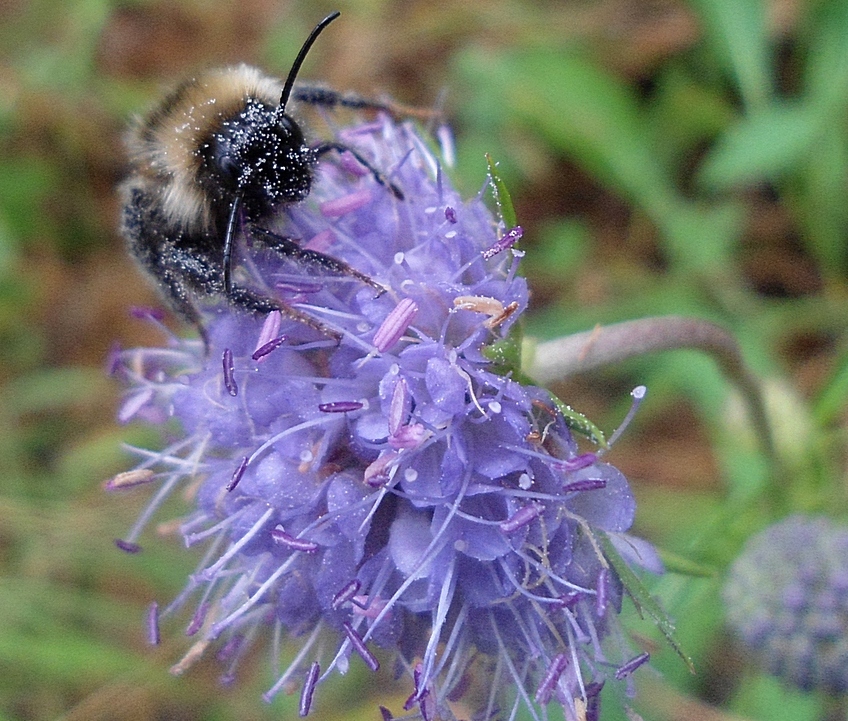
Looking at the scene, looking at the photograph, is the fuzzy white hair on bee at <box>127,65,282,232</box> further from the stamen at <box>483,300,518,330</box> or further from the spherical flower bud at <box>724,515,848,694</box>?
the spherical flower bud at <box>724,515,848,694</box>

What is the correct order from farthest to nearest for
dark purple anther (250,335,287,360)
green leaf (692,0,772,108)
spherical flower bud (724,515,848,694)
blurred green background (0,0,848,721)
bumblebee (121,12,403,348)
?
green leaf (692,0,772,108) → blurred green background (0,0,848,721) → spherical flower bud (724,515,848,694) → bumblebee (121,12,403,348) → dark purple anther (250,335,287,360)

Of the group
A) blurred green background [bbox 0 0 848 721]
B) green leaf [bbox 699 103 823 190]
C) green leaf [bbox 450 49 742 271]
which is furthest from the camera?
green leaf [bbox 450 49 742 271]

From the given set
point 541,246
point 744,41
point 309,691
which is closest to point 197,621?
point 309,691

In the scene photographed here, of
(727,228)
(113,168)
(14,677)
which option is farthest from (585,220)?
(14,677)

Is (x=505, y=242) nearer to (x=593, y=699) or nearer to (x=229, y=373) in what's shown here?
(x=229, y=373)

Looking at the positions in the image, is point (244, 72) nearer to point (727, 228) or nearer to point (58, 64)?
point (727, 228)

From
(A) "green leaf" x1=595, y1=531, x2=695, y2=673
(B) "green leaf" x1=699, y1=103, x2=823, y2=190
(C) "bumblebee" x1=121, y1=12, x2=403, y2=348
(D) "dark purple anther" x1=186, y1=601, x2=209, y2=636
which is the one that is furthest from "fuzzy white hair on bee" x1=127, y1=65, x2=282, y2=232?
(B) "green leaf" x1=699, y1=103, x2=823, y2=190

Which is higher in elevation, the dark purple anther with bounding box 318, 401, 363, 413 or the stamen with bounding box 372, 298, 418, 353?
the stamen with bounding box 372, 298, 418, 353
